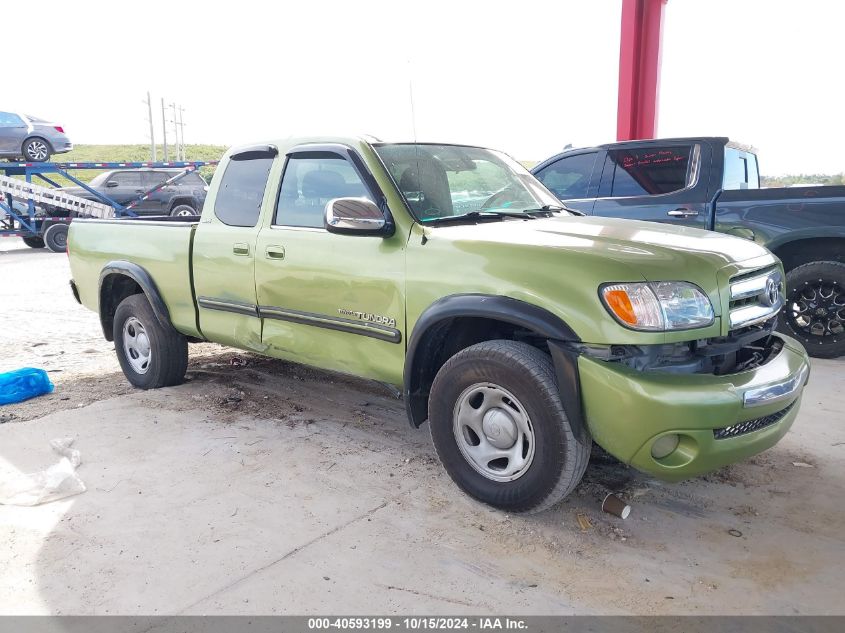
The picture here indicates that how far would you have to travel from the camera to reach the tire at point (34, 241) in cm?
1673

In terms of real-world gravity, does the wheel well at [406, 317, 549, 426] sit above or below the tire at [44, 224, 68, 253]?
above

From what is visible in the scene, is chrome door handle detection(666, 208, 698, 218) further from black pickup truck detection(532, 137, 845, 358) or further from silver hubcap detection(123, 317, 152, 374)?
silver hubcap detection(123, 317, 152, 374)

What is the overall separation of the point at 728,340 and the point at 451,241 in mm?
1309

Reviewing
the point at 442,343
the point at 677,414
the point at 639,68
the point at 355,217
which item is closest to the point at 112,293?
the point at 355,217

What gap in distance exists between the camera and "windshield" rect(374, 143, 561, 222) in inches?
144

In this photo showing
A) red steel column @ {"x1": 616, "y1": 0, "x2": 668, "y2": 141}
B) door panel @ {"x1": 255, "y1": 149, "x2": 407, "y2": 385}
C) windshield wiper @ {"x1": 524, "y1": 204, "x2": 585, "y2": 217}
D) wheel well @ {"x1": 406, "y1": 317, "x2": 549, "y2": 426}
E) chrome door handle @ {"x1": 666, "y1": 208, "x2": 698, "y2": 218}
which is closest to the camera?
wheel well @ {"x1": 406, "y1": 317, "x2": 549, "y2": 426}

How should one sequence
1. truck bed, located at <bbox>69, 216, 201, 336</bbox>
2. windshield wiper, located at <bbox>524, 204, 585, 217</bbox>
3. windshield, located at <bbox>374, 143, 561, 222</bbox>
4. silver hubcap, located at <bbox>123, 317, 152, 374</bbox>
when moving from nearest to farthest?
windshield, located at <bbox>374, 143, 561, 222</bbox> < windshield wiper, located at <bbox>524, 204, 585, 217</bbox> < truck bed, located at <bbox>69, 216, 201, 336</bbox> < silver hubcap, located at <bbox>123, 317, 152, 374</bbox>

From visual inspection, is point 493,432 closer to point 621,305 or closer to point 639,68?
point 621,305

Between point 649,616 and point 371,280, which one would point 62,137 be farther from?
point 649,616

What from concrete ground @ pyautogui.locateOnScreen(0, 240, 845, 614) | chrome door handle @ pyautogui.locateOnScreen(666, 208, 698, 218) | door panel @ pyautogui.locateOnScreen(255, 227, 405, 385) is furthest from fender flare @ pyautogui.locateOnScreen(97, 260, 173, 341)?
chrome door handle @ pyautogui.locateOnScreen(666, 208, 698, 218)

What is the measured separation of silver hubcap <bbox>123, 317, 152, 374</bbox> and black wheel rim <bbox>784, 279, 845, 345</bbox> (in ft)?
17.4

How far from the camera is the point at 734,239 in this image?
347 centimetres

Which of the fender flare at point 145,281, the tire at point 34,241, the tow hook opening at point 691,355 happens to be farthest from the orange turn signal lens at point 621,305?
the tire at point 34,241

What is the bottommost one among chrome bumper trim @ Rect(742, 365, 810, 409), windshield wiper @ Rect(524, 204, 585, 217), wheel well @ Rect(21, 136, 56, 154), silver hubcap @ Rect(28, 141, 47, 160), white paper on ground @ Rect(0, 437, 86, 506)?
white paper on ground @ Rect(0, 437, 86, 506)
